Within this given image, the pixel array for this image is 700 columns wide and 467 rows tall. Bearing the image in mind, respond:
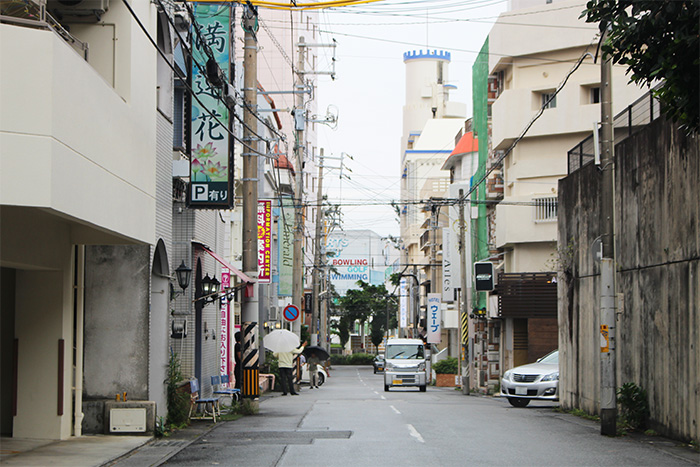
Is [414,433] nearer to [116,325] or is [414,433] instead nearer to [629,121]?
[116,325]

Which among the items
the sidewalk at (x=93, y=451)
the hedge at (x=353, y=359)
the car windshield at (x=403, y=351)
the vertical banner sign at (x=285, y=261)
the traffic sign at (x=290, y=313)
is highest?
the vertical banner sign at (x=285, y=261)

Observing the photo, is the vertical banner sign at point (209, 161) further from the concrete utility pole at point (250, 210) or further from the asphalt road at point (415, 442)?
the asphalt road at point (415, 442)

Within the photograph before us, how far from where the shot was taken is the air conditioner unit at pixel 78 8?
13.2 meters

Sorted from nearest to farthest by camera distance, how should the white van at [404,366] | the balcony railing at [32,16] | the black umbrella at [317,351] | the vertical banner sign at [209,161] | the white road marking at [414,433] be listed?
the balcony railing at [32,16] < the white road marking at [414,433] < the vertical banner sign at [209,161] < the black umbrella at [317,351] < the white van at [404,366]

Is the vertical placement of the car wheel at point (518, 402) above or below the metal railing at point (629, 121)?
below

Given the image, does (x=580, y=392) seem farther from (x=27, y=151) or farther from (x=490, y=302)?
(x=490, y=302)

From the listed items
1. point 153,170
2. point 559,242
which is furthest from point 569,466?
point 559,242

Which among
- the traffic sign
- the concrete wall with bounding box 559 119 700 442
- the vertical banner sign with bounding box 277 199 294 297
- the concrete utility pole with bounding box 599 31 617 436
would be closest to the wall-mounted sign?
the traffic sign

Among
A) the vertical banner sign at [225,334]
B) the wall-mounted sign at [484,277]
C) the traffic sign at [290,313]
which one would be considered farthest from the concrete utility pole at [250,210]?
the wall-mounted sign at [484,277]

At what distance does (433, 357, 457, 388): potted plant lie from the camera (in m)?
48.4

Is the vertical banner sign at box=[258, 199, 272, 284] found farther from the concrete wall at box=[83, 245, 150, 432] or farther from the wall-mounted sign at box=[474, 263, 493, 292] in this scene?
the concrete wall at box=[83, 245, 150, 432]

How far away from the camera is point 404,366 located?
36812mm

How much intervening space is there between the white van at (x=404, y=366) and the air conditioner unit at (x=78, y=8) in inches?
999

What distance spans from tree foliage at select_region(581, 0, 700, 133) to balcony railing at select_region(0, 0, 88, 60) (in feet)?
23.0
